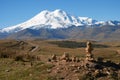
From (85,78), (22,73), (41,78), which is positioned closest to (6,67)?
(22,73)

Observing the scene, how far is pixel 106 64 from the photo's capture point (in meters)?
23.0

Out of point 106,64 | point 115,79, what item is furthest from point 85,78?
point 106,64

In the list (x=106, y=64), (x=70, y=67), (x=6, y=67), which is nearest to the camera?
(x=70, y=67)

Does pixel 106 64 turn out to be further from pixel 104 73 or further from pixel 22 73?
pixel 22 73

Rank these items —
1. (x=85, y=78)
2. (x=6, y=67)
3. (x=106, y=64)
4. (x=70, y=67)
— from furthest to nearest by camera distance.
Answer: (x=6, y=67), (x=106, y=64), (x=70, y=67), (x=85, y=78)

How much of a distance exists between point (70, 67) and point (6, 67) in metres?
6.56

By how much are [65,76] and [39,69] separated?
2.36 meters

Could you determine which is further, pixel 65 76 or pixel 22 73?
pixel 22 73

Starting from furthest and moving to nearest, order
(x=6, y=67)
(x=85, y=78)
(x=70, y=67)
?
(x=6, y=67), (x=70, y=67), (x=85, y=78)

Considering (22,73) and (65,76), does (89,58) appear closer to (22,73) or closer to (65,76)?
(65,76)

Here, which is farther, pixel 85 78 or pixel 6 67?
pixel 6 67

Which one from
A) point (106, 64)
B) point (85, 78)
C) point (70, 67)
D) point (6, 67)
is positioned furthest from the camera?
point (6, 67)

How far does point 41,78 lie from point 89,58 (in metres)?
3.68

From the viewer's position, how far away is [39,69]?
22.3 meters
